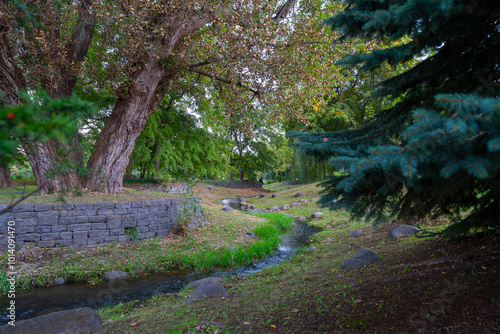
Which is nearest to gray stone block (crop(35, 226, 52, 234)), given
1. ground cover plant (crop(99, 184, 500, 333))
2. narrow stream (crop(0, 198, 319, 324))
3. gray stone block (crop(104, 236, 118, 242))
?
gray stone block (crop(104, 236, 118, 242))

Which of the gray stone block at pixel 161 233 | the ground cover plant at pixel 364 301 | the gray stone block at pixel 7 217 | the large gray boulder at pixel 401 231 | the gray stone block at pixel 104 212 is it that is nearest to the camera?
the ground cover plant at pixel 364 301

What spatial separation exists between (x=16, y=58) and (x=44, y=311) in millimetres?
5924

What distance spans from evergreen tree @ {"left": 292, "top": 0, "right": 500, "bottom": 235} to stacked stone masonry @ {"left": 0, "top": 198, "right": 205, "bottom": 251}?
19.3 ft

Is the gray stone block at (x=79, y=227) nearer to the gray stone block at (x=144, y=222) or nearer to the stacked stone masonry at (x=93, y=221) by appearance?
the stacked stone masonry at (x=93, y=221)

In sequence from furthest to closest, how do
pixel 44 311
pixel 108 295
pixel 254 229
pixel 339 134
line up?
pixel 254 229
pixel 108 295
pixel 44 311
pixel 339 134

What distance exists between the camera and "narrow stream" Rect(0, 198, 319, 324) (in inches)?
180

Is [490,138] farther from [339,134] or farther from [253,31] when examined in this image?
[253,31]

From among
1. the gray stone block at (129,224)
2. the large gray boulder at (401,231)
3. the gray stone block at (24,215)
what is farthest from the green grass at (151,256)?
the large gray boulder at (401,231)

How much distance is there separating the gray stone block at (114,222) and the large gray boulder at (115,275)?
175cm

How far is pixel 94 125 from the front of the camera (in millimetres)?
12266

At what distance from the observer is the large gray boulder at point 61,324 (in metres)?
3.01

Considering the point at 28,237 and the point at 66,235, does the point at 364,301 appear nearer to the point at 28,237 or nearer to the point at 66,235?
the point at 66,235

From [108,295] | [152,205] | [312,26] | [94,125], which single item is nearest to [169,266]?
[108,295]

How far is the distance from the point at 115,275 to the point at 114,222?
1937 millimetres
